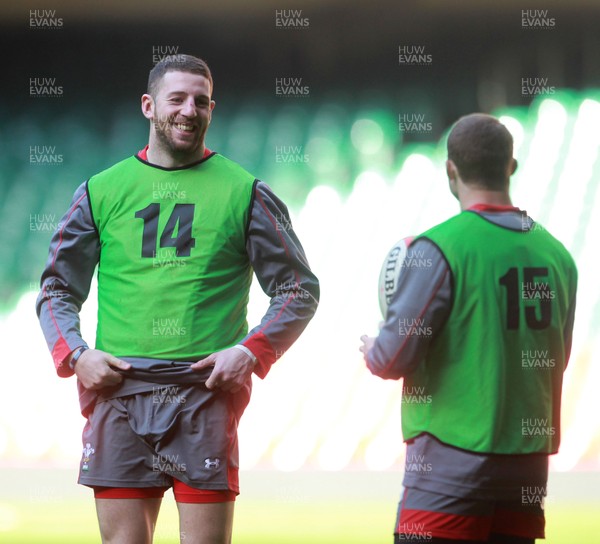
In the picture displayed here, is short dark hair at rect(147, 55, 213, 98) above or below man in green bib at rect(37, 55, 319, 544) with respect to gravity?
above

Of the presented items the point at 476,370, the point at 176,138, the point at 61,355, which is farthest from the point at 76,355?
the point at 476,370

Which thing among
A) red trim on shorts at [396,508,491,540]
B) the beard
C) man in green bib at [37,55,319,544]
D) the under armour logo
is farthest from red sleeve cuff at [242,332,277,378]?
red trim on shorts at [396,508,491,540]

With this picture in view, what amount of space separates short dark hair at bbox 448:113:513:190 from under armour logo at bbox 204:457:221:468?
798 millimetres

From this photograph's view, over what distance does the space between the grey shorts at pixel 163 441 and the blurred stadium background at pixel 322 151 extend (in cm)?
236

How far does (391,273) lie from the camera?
207 cm

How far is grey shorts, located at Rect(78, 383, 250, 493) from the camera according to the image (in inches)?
88.6

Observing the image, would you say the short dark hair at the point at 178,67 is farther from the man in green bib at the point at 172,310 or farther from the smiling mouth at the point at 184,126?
the smiling mouth at the point at 184,126

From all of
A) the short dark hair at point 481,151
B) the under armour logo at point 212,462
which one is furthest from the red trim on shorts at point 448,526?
the short dark hair at point 481,151

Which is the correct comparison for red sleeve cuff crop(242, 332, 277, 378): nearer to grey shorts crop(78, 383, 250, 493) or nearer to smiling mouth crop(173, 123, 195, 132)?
grey shorts crop(78, 383, 250, 493)

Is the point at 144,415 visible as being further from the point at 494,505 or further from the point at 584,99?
the point at 584,99

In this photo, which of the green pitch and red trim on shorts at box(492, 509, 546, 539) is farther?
the green pitch

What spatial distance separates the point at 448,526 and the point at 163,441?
668mm

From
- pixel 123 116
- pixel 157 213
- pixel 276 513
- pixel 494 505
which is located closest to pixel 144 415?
pixel 157 213

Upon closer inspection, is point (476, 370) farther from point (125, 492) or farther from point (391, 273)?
point (125, 492)
